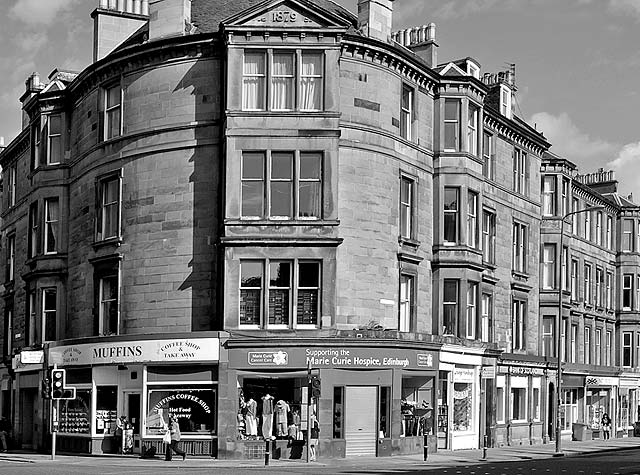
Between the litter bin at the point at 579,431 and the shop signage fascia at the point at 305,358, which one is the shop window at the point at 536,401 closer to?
the litter bin at the point at 579,431

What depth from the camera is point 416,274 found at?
1672 inches


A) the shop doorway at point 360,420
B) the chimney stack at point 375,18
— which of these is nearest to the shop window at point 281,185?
the shop doorway at point 360,420

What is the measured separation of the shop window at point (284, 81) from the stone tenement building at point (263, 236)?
75 millimetres

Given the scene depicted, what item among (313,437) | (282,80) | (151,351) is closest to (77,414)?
(151,351)

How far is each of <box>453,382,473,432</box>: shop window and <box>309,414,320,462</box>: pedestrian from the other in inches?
365

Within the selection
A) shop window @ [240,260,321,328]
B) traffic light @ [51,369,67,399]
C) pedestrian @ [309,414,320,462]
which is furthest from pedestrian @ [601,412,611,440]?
traffic light @ [51,369,67,399]

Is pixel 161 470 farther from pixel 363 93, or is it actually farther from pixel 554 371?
pixel 554 371

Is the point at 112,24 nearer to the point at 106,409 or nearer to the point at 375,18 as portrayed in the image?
the point at 375,18

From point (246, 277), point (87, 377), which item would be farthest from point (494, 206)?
point (87, 377)

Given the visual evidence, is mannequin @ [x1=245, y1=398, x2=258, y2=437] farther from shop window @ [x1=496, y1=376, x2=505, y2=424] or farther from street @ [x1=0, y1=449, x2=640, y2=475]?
shop window @ [x1=496, y1=376, x2=505, y2=424]

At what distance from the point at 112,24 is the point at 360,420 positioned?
817 inches

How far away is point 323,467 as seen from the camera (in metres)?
33.8

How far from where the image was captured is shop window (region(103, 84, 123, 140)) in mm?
41844

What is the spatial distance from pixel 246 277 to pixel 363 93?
8461 millimetres
